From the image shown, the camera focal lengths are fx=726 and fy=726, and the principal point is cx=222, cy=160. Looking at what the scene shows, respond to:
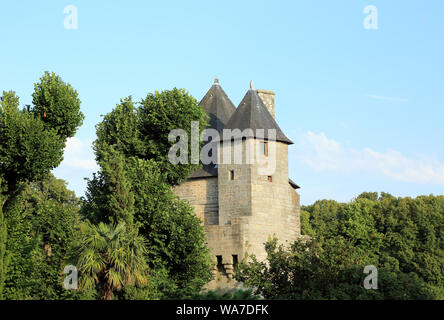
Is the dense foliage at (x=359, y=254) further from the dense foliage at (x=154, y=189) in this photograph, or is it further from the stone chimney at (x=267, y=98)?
the stone chimney at (x=267, y=98)

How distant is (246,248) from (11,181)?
14.9 metres

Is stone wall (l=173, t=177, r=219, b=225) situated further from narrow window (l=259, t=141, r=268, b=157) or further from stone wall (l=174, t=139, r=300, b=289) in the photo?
narrow window (l=259, t=141, r=268, b=157)

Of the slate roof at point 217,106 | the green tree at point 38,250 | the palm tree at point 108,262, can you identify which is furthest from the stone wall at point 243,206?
the palm tree at point 108,262

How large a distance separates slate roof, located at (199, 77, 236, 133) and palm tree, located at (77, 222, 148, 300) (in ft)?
58.9

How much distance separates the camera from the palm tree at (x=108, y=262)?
30.6 metres

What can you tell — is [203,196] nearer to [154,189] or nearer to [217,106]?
[154,189]

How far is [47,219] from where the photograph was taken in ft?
137

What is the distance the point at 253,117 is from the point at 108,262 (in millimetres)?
17974

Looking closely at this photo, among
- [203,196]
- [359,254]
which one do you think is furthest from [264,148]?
[359,254]

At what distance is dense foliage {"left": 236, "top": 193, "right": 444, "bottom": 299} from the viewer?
31.7 metres

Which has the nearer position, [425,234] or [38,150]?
[38,150]

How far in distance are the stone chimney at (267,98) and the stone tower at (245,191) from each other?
6.91ft
